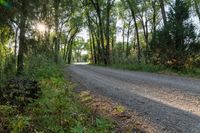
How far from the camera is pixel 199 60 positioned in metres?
21.7

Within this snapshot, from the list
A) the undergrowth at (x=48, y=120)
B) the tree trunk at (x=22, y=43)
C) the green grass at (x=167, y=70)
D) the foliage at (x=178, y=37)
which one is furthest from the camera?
the foliage at (x=178, y=37)

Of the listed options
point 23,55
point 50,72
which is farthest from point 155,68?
point 23,55

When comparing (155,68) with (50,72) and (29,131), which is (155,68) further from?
(29,131)

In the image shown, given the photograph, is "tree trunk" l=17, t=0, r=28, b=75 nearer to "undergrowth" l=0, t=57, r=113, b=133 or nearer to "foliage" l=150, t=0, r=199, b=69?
"undergrowth" l=0, t=57, r=113, b=133

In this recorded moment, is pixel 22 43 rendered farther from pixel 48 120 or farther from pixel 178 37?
pixel 178 37

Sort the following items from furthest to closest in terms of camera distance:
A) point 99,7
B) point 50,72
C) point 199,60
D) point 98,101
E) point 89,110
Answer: point 99,7 < point 199,60 < point 50,72 < point 98,101 < point 89,110

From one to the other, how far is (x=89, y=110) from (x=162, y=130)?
8.13 ft

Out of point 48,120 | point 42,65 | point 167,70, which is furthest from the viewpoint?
point 167,70

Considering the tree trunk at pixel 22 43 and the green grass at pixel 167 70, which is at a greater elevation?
the tree trunk at pixel 22 43

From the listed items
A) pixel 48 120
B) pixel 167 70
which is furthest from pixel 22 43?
pixel 167 70

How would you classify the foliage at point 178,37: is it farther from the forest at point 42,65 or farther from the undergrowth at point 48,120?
the undergrowth at point 48,120

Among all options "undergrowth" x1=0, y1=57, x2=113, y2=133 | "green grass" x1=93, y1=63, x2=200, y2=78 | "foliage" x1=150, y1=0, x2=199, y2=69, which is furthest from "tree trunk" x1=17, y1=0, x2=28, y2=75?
"foliage" x1=150, y1=0, x2=199, y2=69

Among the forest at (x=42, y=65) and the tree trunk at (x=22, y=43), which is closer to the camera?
the forest at (x=42, y=65)

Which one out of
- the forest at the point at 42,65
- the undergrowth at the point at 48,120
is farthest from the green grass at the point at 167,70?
the undergrowth at the point at 48,120
